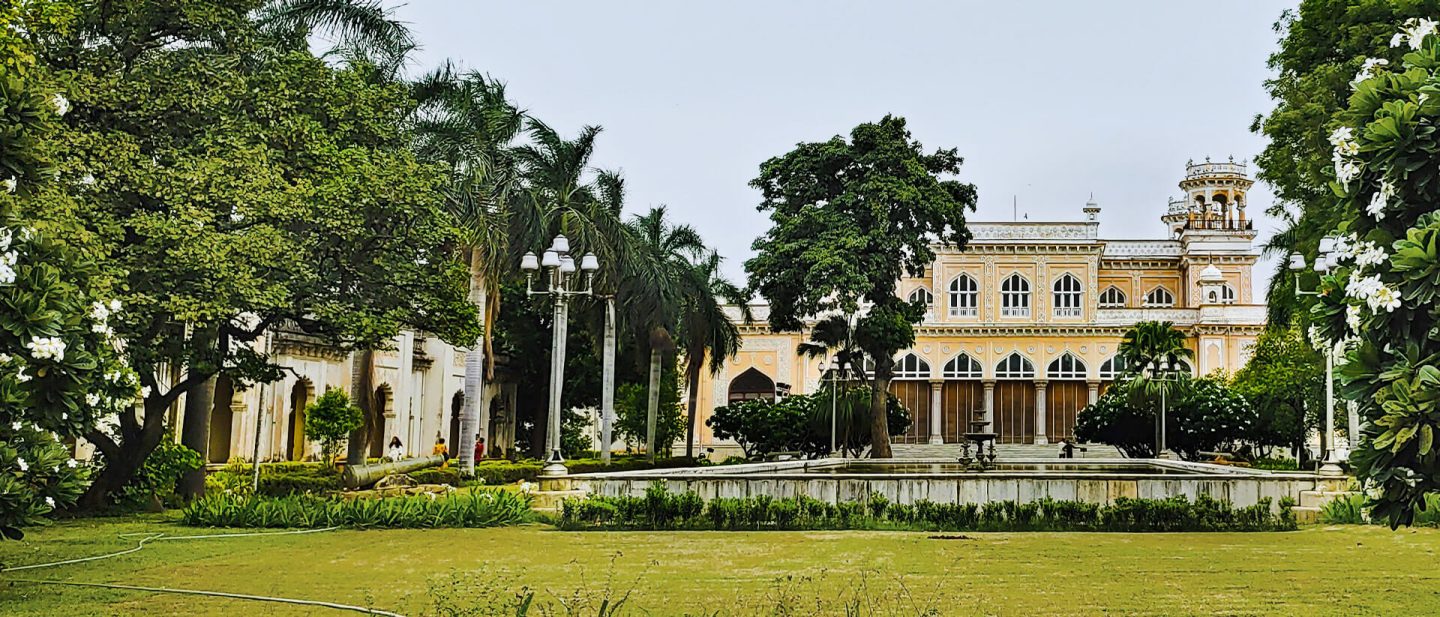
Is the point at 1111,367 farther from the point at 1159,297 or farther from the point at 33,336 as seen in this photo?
the point at 33,336

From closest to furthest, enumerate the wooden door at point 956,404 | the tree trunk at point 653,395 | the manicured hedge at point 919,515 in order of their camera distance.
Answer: the manicured hedge at point 919,515
the tree trunk at point 653,395
the wooden door at point 956,404

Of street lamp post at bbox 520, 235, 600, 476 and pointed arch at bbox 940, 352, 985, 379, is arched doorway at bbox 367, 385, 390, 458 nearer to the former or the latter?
street lamp post at bbox 520, 235, 600, 476

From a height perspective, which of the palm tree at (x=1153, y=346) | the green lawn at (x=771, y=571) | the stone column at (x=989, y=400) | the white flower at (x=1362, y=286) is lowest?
the green lawn at (x=771, y=571)

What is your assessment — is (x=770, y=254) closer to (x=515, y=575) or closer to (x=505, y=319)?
(x=505, y=319)

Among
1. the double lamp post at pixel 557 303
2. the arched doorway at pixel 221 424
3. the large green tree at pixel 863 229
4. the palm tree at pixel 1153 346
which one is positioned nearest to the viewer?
the double lamp post at pixel 557 303

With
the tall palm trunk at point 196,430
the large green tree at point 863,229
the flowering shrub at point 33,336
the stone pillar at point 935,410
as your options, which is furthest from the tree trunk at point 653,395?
the flowering shrub at point 33,336

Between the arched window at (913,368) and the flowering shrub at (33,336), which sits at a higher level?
the arched window at (913,368)

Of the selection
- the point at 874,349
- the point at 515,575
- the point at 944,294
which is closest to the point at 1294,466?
the point at 874,349

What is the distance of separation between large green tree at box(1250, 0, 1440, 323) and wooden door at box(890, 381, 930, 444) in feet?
79.6

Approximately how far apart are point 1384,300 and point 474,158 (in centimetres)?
1850

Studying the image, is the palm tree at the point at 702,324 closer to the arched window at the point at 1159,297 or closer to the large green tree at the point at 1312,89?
the large green tree at the point at 1312,89

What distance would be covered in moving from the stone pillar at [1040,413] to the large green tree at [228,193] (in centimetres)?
3258

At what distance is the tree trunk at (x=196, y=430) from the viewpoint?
1739 centimetres

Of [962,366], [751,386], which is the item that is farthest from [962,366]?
[751,386]
